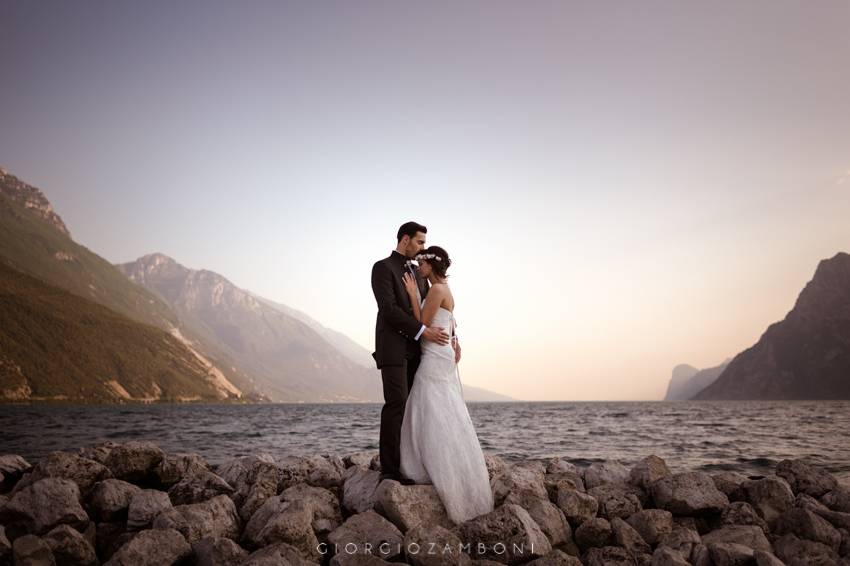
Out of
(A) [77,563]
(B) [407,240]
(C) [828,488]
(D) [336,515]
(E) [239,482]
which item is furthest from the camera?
(C) [828,488]

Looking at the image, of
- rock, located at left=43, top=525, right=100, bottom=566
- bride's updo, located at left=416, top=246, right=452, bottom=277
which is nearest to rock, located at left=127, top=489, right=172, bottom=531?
rock, located at left=43, top=525, right=100, bottom=566

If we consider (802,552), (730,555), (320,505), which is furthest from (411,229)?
(802,552)

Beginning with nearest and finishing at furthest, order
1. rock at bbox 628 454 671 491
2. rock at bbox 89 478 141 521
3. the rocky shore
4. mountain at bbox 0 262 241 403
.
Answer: the rocky shore
rock at bbox 89 478 141 521
rock at bbox 628 454 671 491
mountain at bbox 0 262 241 403

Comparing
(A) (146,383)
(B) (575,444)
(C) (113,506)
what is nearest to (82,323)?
(A) (146,383)

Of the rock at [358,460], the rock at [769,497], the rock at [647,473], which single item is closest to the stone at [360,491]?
the rock at [358,460]

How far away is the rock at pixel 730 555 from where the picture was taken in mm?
5867

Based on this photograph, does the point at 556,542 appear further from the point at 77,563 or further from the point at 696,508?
the point at 77,563

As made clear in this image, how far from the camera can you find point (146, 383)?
140 meters

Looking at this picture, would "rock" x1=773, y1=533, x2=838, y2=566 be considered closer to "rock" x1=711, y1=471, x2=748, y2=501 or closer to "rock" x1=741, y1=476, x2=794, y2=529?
"rock" x1=741, y1=476, x2=794, y2=529

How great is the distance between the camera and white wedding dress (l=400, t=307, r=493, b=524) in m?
6.71

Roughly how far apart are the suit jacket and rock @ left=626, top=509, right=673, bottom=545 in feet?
13.0

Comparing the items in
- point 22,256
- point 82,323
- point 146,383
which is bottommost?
point 146,383

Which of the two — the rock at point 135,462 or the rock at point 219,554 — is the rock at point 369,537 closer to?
the rock at point 219,554

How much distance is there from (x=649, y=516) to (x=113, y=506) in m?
7.58
